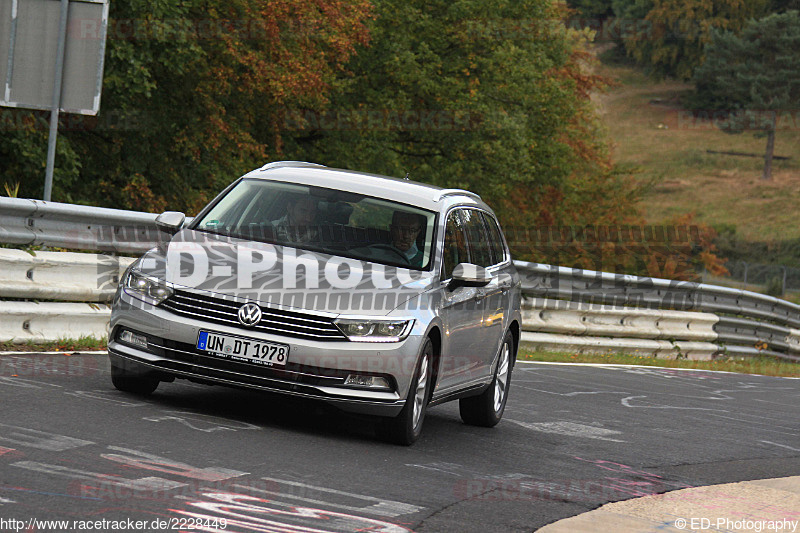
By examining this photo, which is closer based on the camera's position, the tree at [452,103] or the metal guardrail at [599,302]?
the metal guardrail at [599,302]

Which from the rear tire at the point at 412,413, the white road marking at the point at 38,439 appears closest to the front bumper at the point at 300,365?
the rear tire at the point at 412,413

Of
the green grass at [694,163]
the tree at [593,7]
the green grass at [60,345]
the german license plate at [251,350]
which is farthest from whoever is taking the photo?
the tree at [593,7]

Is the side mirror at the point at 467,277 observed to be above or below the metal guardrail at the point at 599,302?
above

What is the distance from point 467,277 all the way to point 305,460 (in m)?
2.24

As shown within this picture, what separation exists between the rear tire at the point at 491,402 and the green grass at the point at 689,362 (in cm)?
722

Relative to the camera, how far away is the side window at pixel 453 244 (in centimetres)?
938

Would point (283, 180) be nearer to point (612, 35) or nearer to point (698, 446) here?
point (698, 446)

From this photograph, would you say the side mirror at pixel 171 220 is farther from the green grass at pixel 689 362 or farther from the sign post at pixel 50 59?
the green grass at pixel 689 362

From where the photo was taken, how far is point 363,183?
9797 mm

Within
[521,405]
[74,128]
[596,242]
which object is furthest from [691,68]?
[521,405]

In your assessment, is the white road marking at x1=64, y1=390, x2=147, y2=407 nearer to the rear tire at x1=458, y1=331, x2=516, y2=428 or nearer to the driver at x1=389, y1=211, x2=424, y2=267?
the driver at x1=389, y1=211, x2=424, y2=267

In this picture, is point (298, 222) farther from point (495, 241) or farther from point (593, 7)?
point (593, 7)

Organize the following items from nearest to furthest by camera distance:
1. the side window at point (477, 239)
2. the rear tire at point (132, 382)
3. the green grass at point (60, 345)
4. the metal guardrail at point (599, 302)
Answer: the rear tire at point (132, 382) < the side window at point (477, 239) < the green grass at point (60, 345) < the metal guardrail at point (599, 302)

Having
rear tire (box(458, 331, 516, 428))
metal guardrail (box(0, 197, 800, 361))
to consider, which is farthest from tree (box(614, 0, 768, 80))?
rear tire (box(458, 331, 516, 428))
